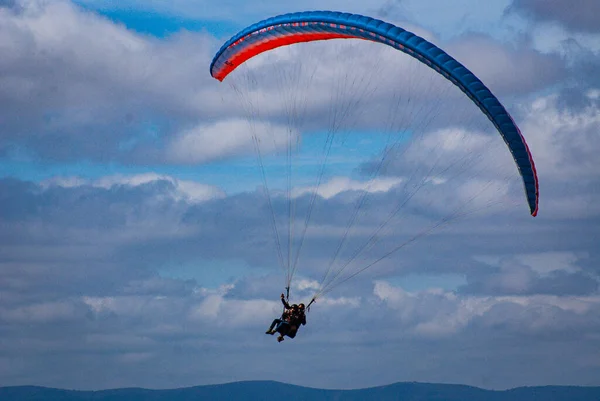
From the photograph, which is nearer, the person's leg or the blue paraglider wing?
the blue paraglider wing

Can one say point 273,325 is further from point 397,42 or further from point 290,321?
point 397,42

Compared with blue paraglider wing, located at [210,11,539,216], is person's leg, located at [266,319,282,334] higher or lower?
lower

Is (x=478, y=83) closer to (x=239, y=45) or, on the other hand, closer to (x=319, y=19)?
(x=319, y=19)

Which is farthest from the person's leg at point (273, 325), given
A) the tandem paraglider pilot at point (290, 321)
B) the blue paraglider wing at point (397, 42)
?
the blue paraglider wing at point (397, 42)

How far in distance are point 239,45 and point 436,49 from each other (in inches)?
408

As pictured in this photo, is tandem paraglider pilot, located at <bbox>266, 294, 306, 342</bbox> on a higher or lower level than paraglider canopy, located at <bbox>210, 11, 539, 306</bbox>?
lower

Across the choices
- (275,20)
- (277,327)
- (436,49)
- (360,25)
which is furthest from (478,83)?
(277,327)

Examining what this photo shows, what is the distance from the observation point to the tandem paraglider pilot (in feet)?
170

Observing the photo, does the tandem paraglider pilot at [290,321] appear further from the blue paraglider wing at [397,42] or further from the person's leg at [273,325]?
the blue paraglider wing at [397,42]

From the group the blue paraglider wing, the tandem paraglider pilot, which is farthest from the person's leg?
the blue paraglider wing

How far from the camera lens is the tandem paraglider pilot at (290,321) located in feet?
170

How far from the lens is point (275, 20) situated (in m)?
53.5

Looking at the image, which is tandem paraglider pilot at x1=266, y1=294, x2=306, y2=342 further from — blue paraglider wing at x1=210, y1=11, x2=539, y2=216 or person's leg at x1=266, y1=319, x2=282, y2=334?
blue paraglider wing at x1=210, y1=11, x2=539, y2=216

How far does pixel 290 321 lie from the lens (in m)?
51.7
